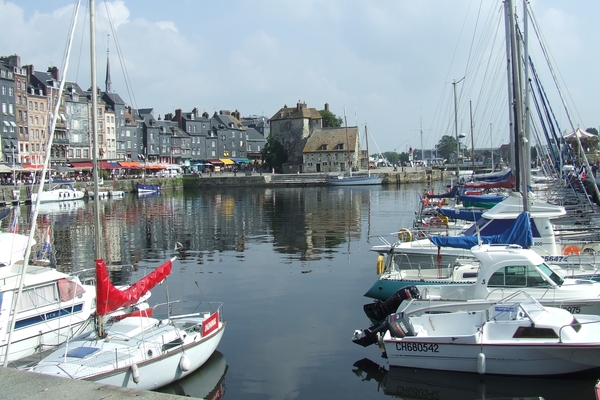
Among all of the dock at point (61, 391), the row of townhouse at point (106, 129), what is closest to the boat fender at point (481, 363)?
the dock at point (61, 391)

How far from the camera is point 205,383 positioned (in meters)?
15.3

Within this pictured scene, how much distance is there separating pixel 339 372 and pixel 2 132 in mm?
83469

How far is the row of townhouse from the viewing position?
88750mm

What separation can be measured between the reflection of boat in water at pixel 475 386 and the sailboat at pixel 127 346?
181 inches

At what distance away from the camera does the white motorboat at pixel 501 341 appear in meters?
14.0

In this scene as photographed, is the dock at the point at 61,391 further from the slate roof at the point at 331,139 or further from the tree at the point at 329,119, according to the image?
the tree at the point at 329,119

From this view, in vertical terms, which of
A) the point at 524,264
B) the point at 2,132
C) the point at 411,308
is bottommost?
the point at 411,308

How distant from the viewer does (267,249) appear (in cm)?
3653

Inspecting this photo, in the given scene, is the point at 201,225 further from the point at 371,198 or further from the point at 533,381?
the point at 533,381

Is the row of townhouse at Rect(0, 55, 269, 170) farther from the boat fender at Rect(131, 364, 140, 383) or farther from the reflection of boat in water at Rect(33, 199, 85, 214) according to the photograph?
the boat fender at Rect(131, 364, 140, 383)

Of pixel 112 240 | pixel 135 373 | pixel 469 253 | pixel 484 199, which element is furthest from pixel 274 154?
pixel 135 373

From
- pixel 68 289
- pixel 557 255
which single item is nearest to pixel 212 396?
pixel 68 289

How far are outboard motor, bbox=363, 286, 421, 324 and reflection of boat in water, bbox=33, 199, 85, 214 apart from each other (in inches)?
2109

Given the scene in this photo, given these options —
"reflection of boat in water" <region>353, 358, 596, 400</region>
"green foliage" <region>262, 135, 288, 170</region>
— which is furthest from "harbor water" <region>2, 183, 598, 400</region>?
"green foliage" <region>262, 135, 288, 170</region>
